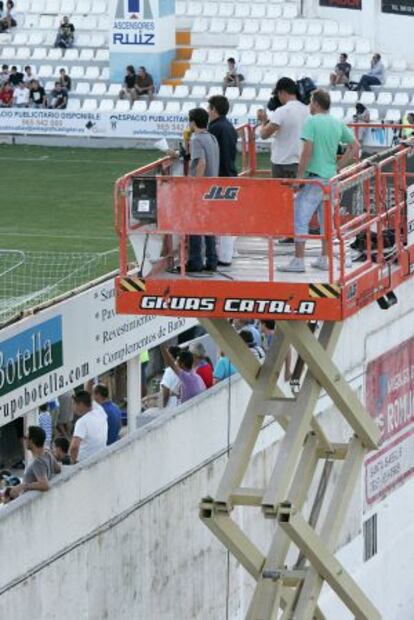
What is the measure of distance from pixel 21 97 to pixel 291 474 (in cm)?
3168

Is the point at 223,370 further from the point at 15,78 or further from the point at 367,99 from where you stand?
the point at 15,78

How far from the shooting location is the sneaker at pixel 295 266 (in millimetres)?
17922

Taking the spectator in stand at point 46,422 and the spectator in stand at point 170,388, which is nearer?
the spectator in stand at point 46,422

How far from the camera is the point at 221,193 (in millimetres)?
17500

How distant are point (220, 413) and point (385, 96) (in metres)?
27.1

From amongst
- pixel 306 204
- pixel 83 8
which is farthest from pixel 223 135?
pixel 83 8

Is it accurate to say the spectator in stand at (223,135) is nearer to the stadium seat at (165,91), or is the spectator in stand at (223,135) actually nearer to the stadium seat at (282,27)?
the stadium seat at (165,91)

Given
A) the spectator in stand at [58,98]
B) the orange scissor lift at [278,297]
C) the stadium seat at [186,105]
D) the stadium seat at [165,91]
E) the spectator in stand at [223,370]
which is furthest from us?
the stadium seat at [165,91]

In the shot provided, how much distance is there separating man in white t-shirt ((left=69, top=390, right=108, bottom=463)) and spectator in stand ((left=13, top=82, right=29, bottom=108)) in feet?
96.7

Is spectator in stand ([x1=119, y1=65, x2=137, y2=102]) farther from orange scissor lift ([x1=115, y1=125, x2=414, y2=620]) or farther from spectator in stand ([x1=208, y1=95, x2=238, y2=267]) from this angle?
spectator in stand ([x1=208, y1=95, x2=238, y2=267])

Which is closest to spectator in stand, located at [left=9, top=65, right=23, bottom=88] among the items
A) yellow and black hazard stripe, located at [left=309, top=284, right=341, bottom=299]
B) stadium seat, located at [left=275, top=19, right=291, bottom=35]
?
stadium seat, located at [left=275, top=19, right=291, bottom=35]

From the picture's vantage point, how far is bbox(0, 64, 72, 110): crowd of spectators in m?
48.8

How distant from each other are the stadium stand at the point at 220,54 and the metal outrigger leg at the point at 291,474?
91.5 ft

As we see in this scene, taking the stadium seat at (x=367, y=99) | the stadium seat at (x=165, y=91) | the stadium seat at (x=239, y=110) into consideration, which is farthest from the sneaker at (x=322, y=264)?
the stadium seat at (x=165, y=91)
